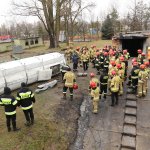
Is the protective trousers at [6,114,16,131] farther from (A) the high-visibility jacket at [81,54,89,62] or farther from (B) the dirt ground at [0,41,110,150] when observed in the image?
(A) the high-visibility jacket at [81,54,89,62]

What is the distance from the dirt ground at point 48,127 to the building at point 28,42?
29.9 meters

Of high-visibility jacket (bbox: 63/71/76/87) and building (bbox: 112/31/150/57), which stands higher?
building (bbox: 112/31/150/57)

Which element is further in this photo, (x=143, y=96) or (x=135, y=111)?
(x=143, y=96)

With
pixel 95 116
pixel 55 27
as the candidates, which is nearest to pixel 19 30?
pixel 55 27

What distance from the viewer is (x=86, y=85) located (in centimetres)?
1457

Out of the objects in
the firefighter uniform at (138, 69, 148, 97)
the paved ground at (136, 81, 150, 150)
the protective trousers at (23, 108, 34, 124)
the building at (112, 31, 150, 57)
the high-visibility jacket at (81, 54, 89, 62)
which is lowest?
the paved ground at (136, 81, 150, 150)

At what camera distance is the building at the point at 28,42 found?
4102 cm

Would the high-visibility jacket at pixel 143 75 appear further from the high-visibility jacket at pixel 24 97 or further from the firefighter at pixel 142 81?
the high-visibility jacket at pixel 24 97

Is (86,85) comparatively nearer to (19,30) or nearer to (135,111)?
(135,111)

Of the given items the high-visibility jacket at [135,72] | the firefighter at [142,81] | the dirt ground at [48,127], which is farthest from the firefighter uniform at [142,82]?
the dirt ground at [48,127]

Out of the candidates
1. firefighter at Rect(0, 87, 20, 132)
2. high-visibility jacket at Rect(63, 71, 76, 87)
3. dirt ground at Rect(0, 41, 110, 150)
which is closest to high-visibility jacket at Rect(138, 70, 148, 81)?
dirt ground at Rect(0, 41, 110, 150)

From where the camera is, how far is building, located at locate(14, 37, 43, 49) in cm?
4102

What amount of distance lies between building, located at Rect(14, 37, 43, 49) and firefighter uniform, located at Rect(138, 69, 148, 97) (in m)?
31.7

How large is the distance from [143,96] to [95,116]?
11.1 ft
